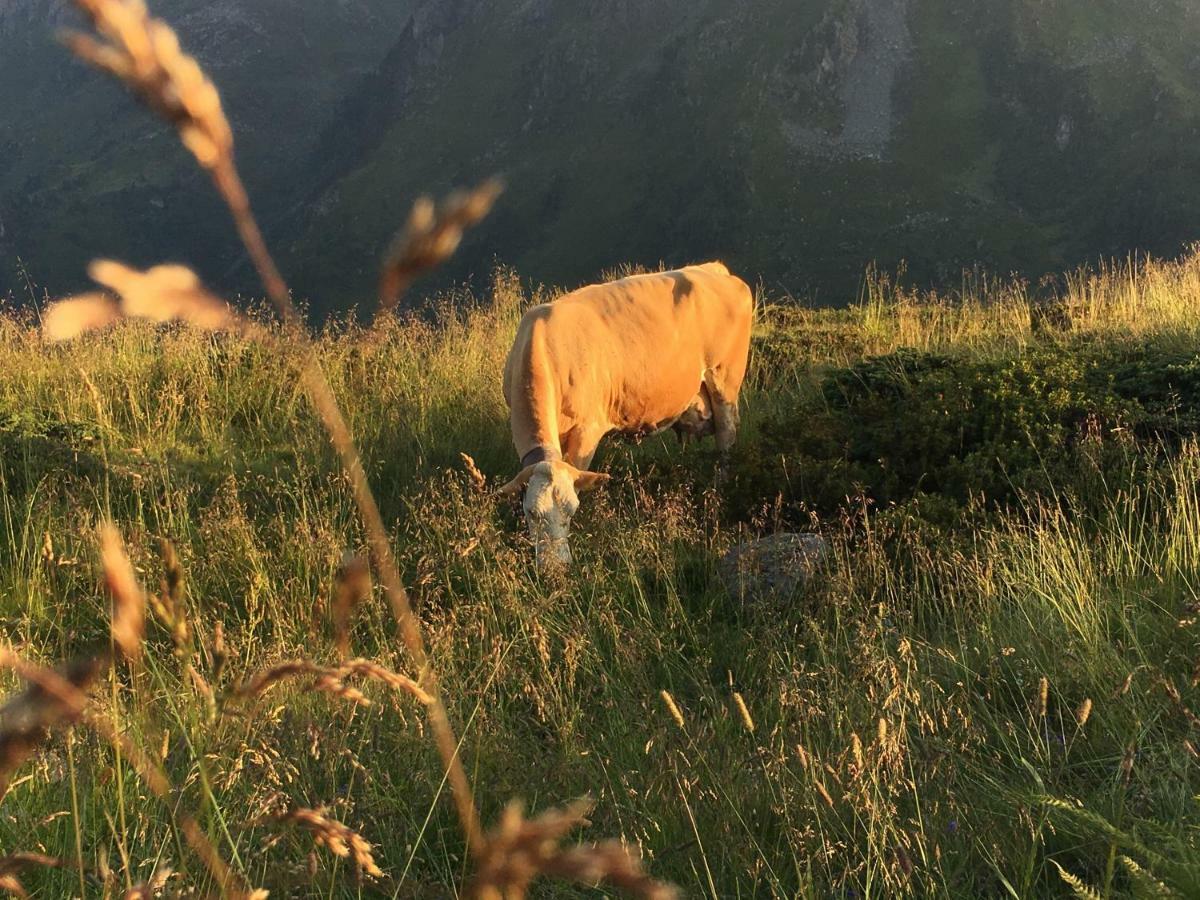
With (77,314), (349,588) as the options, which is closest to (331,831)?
(349,588)

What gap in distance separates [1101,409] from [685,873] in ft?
15.9

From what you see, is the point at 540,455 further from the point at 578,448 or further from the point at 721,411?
the point at 721,411

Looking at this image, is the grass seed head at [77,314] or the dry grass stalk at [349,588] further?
the dry grass stalk at [349,588]

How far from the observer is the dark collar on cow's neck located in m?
6.55

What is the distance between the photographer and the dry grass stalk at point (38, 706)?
763 millimetres

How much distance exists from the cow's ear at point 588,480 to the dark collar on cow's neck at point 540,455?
281mm

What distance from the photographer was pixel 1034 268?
99.4 metres

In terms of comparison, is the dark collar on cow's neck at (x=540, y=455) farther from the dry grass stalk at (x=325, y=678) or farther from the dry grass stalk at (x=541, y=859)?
the dry grass stalk at (x=541, y=859)

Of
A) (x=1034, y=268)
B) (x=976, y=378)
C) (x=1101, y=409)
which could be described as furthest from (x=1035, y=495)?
(x=1034, y=268)

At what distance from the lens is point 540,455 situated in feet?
21.6

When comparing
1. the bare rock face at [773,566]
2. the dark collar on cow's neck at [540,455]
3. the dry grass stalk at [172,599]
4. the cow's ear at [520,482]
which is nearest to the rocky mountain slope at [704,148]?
the dark collar on cow's neck at [540,455]

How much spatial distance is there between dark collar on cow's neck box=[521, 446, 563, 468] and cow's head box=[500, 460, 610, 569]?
27 cm

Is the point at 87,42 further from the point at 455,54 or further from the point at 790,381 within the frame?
the point at 455,54

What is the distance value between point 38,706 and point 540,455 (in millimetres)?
5820
